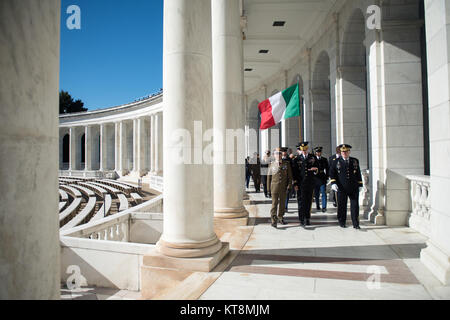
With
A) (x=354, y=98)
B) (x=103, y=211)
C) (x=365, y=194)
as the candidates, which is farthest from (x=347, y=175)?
(x=103, y=211)

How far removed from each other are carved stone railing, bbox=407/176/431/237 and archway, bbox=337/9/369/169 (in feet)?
36.0

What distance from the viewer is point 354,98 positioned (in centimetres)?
3125

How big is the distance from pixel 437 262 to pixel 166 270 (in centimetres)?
1039

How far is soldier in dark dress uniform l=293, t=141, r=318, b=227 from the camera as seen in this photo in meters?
21.7

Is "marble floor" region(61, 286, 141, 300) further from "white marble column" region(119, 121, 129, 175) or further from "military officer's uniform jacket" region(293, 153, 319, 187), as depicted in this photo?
"white marble column" region(119, 121, 129, 175)

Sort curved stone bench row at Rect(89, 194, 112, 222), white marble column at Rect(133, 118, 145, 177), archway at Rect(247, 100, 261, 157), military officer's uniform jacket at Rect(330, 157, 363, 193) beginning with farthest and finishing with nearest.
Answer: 1. white marble column at Rect(133, 118, 145, 177)
2. archway at Rect(247, 100, 261, 157)
3. curved stone bench row at Rect(89, 194, 112, 222)
4. military officer's uniform jacket at Rect(330, 157, 363, 193)

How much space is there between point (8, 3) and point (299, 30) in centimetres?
4141

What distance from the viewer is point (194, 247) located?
13047mm

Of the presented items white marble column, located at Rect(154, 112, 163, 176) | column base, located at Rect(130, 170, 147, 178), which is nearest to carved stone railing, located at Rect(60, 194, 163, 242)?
white marble column, located at Rect(154, 112, 163, 176)

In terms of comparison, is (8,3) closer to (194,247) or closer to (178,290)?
(178,290)

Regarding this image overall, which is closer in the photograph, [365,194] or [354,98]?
[365,194]

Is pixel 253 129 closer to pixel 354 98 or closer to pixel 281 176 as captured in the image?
pixel 354 98
